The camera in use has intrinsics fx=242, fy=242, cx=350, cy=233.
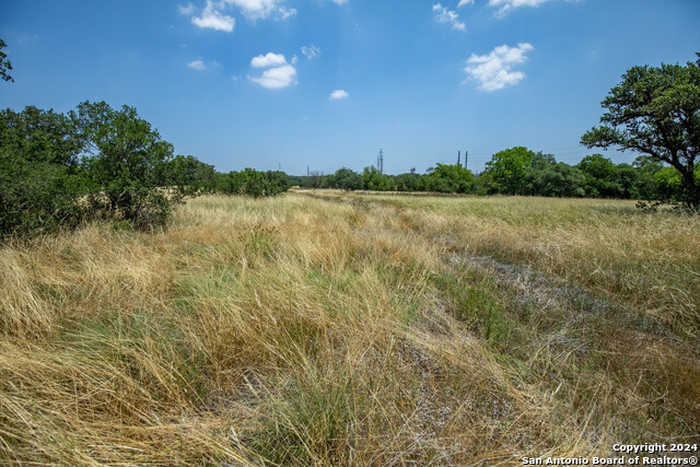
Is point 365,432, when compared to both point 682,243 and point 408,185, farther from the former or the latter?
point 408,185

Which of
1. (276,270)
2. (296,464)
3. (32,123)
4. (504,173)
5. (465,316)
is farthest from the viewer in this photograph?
(504,173)

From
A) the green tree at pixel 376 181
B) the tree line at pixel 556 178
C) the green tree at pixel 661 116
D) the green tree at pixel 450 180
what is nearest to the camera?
the green tree at pixel 661 116

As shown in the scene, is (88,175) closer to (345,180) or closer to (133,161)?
(133,161)

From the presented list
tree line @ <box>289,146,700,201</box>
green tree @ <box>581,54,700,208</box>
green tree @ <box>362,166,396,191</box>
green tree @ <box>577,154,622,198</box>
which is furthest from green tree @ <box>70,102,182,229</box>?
green tree @ <box>362,166,396,191</box>

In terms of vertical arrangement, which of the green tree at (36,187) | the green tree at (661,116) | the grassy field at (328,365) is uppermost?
the green tree at (661,116)

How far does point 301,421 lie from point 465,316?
1.75m

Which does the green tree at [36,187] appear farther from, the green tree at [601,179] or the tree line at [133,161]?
the green tree at [601,179]

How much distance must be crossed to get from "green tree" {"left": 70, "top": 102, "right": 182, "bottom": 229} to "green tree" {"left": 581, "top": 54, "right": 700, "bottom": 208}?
16259mm

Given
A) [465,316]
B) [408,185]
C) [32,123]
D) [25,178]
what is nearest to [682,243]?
[465,316]

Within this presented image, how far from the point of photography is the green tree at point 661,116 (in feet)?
29.2

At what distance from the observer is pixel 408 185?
6969 centimetres

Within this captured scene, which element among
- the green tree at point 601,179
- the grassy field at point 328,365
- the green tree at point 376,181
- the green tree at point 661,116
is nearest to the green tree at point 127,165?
the grassy field at point 328,365

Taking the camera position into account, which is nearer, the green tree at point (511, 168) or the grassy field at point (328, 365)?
the grassy field at point (328, 365)

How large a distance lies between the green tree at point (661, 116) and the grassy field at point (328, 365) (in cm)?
1102
